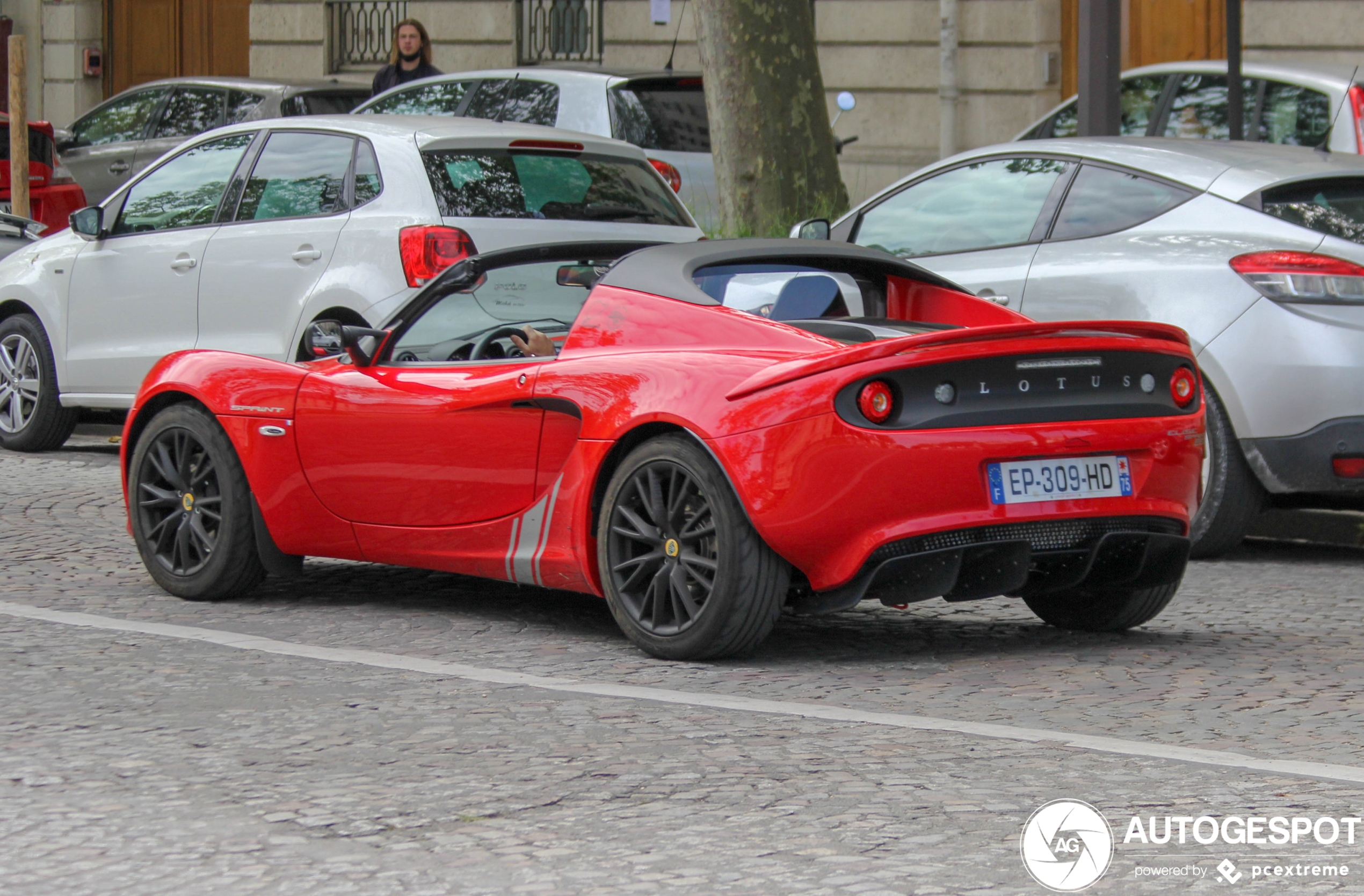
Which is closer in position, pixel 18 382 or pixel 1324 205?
pixel 1324 205

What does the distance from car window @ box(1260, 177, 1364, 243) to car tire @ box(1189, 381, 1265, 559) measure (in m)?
0.71

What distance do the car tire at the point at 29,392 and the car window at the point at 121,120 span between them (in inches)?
333

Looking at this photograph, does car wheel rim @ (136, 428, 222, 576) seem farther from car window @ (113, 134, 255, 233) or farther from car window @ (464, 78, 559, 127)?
car window @ (464, 78, 559, 127)

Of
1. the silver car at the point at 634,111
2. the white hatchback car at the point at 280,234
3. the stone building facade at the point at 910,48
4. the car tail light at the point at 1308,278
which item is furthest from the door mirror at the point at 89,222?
the stone building facade at the point at 910,48

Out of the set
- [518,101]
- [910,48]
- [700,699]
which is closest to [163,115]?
[518,101]

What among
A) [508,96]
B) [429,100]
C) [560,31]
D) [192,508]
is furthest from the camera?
[560,31]

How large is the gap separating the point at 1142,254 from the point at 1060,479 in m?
2.77

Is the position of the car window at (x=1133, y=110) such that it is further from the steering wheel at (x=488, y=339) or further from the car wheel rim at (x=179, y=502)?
the car wheel rim at (x=179, y=502)

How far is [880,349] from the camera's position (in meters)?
5.50

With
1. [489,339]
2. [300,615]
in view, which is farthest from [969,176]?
[300,615]

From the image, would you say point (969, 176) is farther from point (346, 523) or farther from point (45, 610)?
point (45, 610)

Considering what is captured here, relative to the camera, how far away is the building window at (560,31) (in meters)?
25.2

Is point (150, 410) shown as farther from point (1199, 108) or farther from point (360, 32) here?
point (360, 32)

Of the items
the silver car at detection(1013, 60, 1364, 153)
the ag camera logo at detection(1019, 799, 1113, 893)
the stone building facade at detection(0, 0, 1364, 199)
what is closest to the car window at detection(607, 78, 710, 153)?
the silver car at detection(1013, 60, 1364, 153)
